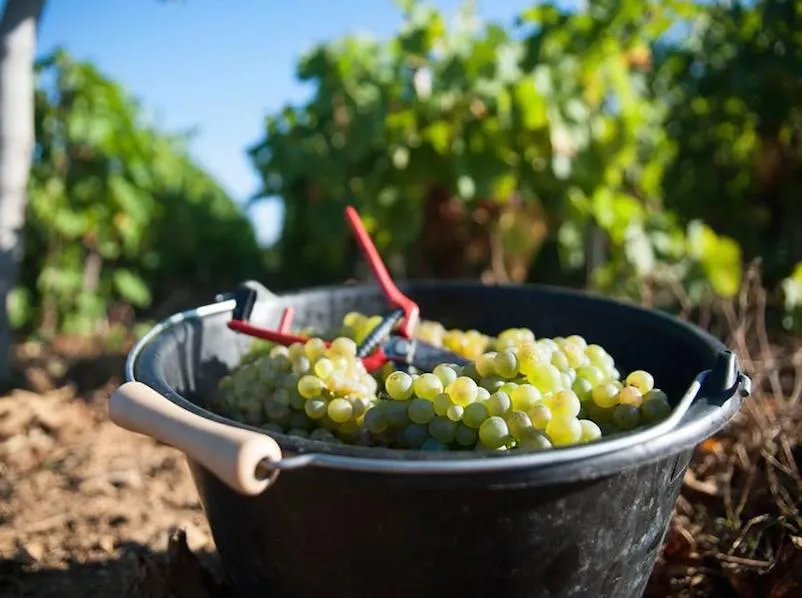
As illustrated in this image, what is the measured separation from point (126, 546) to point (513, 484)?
50.1 inches

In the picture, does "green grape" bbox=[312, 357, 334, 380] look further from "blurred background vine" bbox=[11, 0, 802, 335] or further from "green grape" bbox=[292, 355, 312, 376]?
"blurred background vine" bbox=[11, 0, 802, 335]

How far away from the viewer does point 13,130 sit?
107 inches

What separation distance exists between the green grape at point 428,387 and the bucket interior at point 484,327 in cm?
37

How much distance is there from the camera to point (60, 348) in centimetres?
385

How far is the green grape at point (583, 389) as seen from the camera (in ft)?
4.24

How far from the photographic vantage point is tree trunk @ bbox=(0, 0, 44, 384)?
2615mm

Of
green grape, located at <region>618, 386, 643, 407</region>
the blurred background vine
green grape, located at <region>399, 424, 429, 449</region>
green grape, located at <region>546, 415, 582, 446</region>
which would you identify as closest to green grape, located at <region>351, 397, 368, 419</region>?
green grape, located at <region>399, 424, 429, 449</region>

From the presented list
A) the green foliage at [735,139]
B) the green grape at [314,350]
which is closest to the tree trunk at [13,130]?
the green grape at [314,350]

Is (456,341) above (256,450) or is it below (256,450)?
below

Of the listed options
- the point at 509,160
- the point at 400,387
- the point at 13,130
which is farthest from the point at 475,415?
the point at 509,160

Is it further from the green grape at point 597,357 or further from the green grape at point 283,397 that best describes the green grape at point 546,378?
the green grape at point 283,397

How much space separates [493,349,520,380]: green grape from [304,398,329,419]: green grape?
0.29 m

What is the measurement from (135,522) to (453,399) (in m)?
1.18

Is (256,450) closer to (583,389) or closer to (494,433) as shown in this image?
(494,433)
